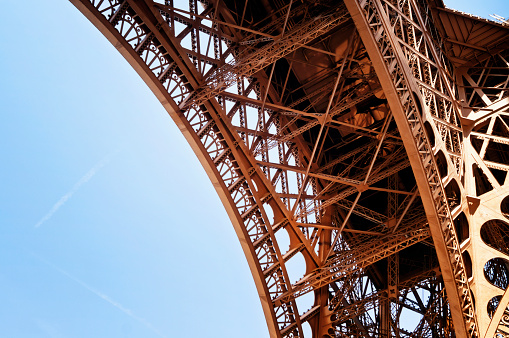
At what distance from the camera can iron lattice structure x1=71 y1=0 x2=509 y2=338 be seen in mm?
14469

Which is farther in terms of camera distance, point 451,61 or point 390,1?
point 451,61

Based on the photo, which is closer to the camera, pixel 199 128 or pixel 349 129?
pixel 199 128

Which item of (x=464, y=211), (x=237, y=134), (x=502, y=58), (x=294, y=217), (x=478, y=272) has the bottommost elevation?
(x=478, y=272)

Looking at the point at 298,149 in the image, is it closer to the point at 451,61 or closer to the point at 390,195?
the point at 390,195

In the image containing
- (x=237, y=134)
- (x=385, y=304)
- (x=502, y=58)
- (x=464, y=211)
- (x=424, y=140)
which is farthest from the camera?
(x=385, y=304)

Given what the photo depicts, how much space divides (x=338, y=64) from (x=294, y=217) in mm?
6089

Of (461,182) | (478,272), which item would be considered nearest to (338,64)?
(461,182)

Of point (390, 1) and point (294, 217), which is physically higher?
point (390, 1)

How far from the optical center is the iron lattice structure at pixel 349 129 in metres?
14.5

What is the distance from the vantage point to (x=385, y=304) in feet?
70.8

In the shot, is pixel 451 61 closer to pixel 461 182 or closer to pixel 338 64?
pixel 338 64

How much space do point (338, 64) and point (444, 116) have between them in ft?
17.3

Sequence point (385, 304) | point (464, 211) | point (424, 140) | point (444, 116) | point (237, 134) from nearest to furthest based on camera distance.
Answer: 1. point (424, 140)
2. point (464, 211)
3. point (444, 116)
4. point (237, 134)
5. point (385, 304)

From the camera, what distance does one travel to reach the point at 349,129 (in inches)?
880
